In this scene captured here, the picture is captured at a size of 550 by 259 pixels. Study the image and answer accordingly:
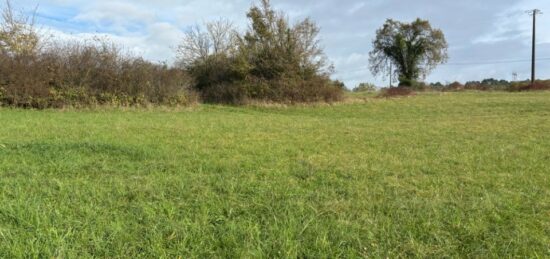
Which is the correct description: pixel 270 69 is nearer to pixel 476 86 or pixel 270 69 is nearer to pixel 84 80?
pixel 84 80

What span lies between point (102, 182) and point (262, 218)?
2.17 meters

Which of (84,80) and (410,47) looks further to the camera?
(410,47)

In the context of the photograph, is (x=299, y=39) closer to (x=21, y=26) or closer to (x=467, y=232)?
(x=21, y=26)

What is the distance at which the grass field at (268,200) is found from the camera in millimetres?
2902

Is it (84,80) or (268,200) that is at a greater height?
(84,80)

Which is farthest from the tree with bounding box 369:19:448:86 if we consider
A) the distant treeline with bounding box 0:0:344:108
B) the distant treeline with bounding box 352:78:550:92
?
the distant treeline with bounding box 0:0:344:108

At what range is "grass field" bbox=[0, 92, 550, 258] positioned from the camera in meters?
2.90

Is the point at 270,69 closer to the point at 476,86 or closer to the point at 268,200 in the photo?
the point at 268,200

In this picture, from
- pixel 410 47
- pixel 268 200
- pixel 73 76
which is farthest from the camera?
pixel 410 47

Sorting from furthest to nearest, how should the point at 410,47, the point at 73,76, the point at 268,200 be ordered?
the point at 410,47
the point at 73,76
the point at 268,200

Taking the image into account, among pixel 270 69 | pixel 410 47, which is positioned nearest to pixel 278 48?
pixel 270 69

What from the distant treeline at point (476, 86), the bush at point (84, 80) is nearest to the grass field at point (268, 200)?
the bush at point (84, 80)

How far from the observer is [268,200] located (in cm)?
396

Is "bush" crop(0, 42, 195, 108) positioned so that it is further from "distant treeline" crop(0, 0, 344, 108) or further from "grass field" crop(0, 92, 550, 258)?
"grass field" crop(0, 92, 550, 258)
